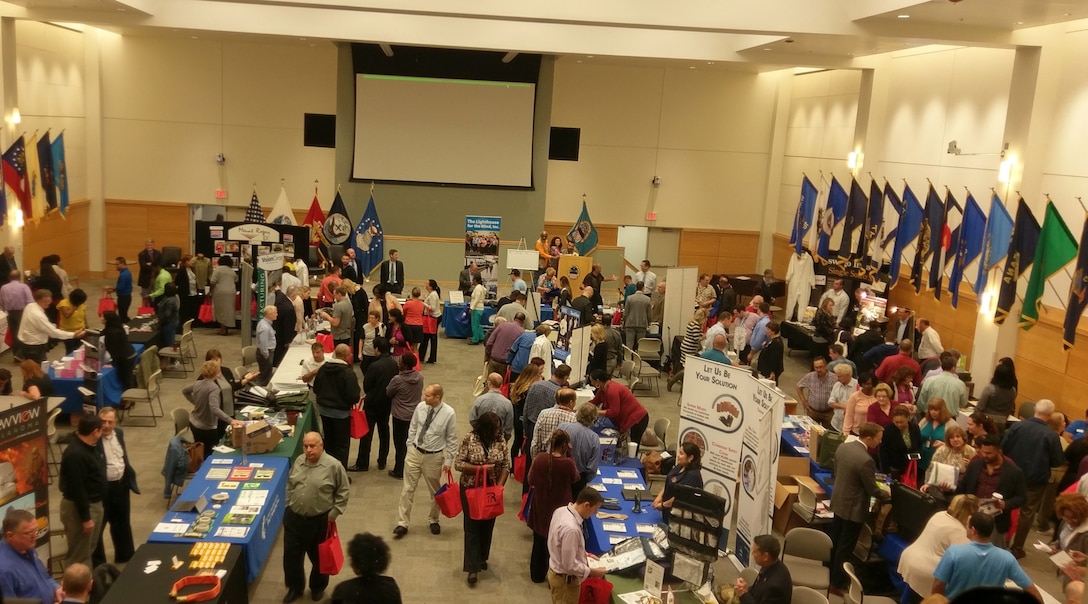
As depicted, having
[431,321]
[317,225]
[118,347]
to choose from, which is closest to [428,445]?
[118,347]

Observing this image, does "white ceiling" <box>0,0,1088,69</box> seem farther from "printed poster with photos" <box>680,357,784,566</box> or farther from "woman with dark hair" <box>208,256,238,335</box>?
"printed poster with photos" <box>680,357,784,566</box>

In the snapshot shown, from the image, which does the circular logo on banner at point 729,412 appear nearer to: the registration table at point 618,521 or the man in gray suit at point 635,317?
the registration table at point 618,521

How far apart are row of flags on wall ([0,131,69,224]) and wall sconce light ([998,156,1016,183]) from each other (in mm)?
14770

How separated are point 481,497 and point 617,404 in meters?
2.17

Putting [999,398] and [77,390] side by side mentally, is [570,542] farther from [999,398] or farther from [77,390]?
[77,390]

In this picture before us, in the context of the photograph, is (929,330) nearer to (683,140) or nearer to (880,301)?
(880,301)

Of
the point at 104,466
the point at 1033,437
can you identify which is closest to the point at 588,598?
the point at 104,466

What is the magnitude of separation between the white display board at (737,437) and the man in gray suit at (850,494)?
56 centimetres

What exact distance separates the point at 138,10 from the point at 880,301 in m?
12.9

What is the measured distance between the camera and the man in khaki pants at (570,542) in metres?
6.15

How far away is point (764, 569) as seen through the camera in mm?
5652

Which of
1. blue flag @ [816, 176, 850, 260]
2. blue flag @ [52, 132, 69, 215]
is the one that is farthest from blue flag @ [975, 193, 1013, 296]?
blue flag @ [52, 132, 69, 215]

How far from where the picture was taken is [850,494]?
23.9ft

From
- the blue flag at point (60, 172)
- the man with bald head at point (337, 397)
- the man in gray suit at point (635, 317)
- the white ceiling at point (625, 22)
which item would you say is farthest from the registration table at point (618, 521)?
the blue flag at point (60, 172)
